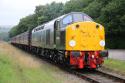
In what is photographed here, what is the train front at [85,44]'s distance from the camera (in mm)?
20000

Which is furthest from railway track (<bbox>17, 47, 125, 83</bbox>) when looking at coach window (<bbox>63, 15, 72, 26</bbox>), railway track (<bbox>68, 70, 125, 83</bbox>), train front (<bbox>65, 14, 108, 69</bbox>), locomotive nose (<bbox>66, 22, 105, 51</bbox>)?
coach window (<bbox>63, 15, 72, 26</bbox>)

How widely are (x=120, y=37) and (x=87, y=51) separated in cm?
3773

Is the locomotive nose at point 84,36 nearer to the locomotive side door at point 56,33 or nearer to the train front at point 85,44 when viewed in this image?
the train front at point 85,44

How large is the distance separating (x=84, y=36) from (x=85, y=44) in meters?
0.41

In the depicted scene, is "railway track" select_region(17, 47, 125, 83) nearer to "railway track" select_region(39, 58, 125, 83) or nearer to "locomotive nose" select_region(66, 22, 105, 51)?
"railway track" select_region(39, 58, 125, 83)

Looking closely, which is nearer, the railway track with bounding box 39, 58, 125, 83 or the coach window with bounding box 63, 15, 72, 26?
the railway track with bounding box 39, 58, 125, 83

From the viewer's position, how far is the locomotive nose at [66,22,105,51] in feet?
65.6

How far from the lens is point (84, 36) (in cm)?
2030

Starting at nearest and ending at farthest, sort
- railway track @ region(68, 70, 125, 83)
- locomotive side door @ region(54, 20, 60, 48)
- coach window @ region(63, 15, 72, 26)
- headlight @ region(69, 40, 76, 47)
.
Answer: railway track @ region(68, 70, 125, 83) → headlight @ region(69, 40, 76, 47) → coach window @ region(63, 15, 72, 26) → locomotive side door @ region(54, 20, 60, 48)

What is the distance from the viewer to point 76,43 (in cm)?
2008

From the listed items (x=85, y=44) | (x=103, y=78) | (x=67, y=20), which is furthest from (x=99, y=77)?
(x=67, y=20)

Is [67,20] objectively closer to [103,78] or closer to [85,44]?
[85,44]

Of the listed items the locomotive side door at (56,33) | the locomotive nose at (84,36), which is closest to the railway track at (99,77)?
the locomotive nose at (84,36)

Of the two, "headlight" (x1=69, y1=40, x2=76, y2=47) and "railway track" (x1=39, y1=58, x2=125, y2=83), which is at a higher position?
"headlight" (x1=69, y1=40, x2=76, y2=47)
